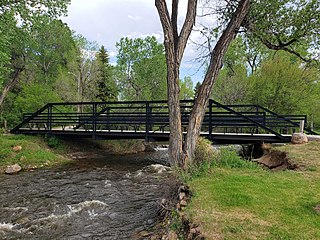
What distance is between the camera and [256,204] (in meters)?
4.48

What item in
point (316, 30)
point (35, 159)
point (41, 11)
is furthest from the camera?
point (41, 11)

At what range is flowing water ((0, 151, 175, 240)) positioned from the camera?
218 inches

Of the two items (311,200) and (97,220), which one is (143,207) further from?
(311,200)

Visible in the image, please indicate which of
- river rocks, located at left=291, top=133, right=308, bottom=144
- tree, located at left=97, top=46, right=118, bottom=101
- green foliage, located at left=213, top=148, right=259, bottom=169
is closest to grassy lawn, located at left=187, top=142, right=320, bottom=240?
green foliage, located at left=213, top=148, right=259, bottom=169

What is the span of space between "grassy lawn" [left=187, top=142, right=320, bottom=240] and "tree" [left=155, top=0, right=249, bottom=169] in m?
0.93

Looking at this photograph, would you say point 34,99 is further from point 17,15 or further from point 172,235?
point 172,235

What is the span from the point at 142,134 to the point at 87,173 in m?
3.64

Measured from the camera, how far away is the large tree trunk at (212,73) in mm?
6949

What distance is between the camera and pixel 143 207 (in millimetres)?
6785

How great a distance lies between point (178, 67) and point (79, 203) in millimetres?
4505

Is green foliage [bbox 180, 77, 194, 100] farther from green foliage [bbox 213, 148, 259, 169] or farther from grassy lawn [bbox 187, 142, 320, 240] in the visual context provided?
grassy lawn [bbox 187, 142, 320, 240]

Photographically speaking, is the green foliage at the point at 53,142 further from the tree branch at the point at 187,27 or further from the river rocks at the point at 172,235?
the river rocks at the point at 172,235

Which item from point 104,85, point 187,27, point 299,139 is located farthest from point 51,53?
point 299,139

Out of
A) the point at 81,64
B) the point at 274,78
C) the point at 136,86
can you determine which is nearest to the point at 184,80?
the point at 136,86
